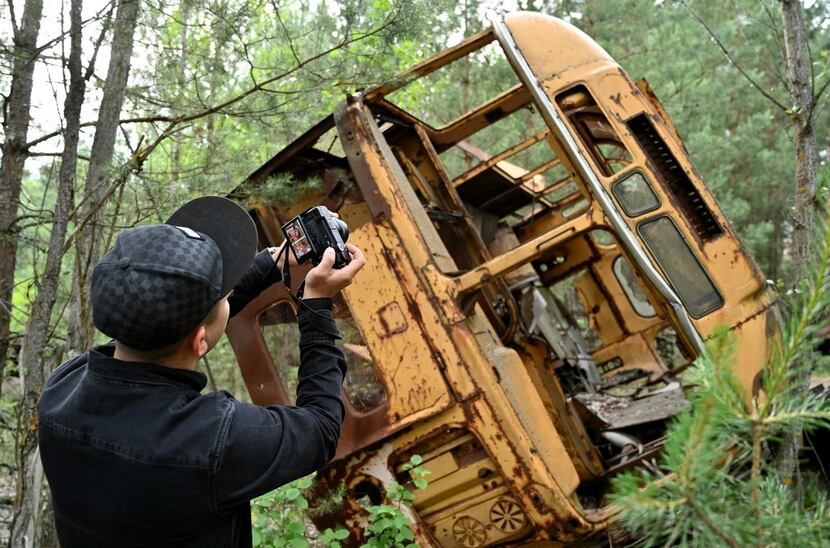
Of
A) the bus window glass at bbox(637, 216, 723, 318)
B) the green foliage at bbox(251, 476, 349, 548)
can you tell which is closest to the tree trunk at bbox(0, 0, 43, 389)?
the green foliage at bbox(251, 476, 349, 548)

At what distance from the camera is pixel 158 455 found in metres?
1.33

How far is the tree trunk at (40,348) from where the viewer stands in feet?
9.90

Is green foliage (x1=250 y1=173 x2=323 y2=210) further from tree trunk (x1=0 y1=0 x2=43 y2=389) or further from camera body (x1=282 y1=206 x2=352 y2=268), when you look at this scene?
camera body (x1=282 y1=206 x2=352 y2=268)

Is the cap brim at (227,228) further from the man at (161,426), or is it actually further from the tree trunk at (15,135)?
the tree trunk at (15,135)

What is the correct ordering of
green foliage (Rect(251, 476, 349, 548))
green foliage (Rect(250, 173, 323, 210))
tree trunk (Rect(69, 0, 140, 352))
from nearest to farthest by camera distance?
1. green foliage (Rect(251, 476, 349, 548))
2. tree trunk (Rect(69, 0, 140, 352))
3. green foliage (Rect(250, 173, 323, 210))

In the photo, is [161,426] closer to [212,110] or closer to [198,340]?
[198,340]

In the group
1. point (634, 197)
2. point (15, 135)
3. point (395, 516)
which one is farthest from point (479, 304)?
point (15, 135)

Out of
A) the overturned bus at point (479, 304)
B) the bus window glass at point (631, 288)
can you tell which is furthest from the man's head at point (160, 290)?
the bus window glass at point (631, 288)

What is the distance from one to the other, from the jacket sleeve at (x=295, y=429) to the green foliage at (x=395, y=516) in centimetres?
160

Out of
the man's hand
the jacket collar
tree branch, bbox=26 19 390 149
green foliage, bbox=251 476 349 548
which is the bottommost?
green foliage, bbox=251 476 349 548

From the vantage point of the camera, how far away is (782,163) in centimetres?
1418

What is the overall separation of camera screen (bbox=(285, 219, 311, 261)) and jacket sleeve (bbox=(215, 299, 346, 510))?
222 millimetres

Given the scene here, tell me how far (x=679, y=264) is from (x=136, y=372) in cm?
262

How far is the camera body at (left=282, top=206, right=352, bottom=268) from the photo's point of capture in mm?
1813
